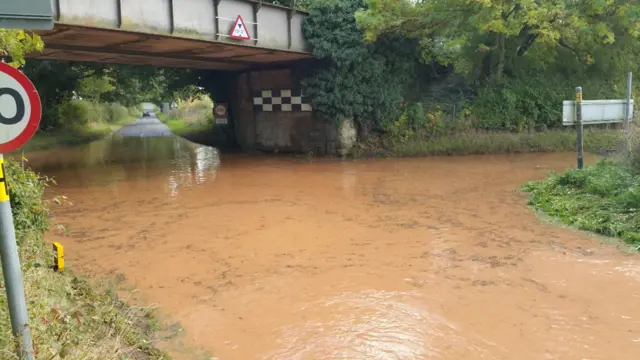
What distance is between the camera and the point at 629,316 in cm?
511

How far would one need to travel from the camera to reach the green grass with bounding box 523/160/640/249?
7.82 metres

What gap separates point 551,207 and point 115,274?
740 cm

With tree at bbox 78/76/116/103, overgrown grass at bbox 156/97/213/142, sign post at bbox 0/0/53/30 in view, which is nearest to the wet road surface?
overgrown grass at bbox 156/97/213/142

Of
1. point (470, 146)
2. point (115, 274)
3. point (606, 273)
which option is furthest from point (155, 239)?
point (470, 146)

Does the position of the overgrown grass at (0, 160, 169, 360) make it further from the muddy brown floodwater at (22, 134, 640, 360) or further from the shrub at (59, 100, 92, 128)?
the shrub at (59, 100, 92, 128)

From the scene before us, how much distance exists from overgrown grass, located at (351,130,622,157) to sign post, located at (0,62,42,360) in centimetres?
1628

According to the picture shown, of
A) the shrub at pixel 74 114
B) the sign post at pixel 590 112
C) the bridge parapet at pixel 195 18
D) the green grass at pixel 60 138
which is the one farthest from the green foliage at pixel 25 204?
the shrub at pixel 74 114

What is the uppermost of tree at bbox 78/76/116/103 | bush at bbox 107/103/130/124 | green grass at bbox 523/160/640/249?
tree at bbox 78/76/116/103

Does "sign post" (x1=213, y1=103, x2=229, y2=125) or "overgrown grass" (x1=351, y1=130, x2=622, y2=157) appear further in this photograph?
"sign post" (x1=213, y1=103, x2=229, y2=125)

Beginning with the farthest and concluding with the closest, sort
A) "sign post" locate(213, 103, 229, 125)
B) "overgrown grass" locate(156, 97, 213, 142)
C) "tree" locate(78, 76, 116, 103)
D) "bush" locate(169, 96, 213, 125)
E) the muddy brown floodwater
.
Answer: "bush" locate(169, 96, 213, 125) < "tree" locate(78, 76, 116, 103) < "overgrown grass" locate(156, 97, 213, 142) < "sign post" locate(213, 103, 229, 125) < the muddy brown floodwater

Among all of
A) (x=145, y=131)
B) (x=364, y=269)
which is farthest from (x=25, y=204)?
(x=145, y=131)

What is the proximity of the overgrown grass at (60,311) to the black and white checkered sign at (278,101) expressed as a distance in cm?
1372

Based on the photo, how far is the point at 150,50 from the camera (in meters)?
15.3

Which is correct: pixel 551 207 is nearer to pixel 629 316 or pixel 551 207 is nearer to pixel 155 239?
pixel 629 316
